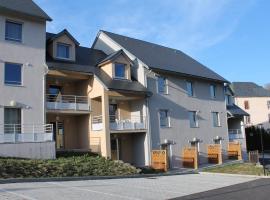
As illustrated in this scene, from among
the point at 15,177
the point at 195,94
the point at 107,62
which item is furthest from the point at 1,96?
the point at 195,94

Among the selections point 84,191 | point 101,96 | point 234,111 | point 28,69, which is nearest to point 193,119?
point 234,111

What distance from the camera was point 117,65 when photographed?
28.5 m

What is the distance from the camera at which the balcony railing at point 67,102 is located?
24.3 m

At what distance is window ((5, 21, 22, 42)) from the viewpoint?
22.5 m

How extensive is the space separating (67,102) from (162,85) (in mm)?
9148

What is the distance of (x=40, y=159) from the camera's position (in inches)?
787

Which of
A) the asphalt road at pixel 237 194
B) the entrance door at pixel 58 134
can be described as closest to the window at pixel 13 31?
the entrance door at pixel 58 134

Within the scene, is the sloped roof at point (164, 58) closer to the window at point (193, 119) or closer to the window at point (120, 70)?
the window at point (120, 70)

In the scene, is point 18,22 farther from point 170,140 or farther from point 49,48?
point 170,140

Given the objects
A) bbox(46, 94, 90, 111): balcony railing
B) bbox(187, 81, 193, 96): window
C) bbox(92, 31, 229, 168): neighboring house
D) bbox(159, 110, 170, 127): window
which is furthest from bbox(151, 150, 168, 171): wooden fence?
bbox(187, 81, 193, 96): window

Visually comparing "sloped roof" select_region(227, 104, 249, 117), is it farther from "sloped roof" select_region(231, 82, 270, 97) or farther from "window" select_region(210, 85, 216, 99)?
"sloped roof" select_region(231, 82, 270, 97)

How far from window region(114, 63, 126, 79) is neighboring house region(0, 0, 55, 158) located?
6582 mm

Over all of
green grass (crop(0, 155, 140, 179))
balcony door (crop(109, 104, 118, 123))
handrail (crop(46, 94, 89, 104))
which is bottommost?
green grass (crop(0, 155, 140, 179))

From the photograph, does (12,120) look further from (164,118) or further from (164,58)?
(164,58)
